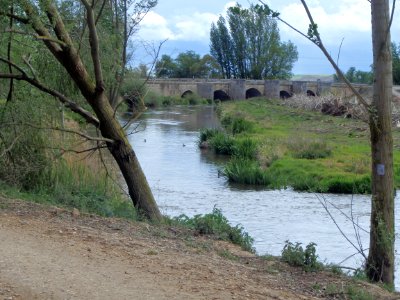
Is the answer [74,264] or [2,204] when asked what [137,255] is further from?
[2,204]

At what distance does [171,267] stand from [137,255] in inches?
22.2

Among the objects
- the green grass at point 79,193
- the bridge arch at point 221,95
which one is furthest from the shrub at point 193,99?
the green grass at point 79,193

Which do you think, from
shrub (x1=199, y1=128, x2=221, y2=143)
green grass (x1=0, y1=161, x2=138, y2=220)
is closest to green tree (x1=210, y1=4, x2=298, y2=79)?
shrub (x1=199, y1=128, x2=221, y2=143)

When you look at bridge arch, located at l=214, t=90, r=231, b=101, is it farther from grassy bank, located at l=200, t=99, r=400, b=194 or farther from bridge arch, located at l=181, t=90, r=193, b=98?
grassy bank, located at l=200, t=99, r=400, b=194

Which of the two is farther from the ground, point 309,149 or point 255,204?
point 309,149

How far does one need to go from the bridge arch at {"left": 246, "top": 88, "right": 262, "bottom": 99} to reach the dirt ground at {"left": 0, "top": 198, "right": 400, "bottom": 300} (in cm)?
8047

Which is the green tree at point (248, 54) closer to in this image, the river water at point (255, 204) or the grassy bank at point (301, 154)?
the grassy bank at point (301, 154)

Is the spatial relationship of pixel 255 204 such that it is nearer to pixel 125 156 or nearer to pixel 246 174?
pixel 246 174

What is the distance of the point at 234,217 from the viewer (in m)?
21.9

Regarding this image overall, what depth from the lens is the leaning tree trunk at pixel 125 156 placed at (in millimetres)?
13695

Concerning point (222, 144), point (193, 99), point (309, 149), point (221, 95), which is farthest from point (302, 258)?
point (221, 95)

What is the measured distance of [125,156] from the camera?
13812 mm

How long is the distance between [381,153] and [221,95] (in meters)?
83.1

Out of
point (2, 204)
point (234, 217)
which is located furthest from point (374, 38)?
point (234, 217)
